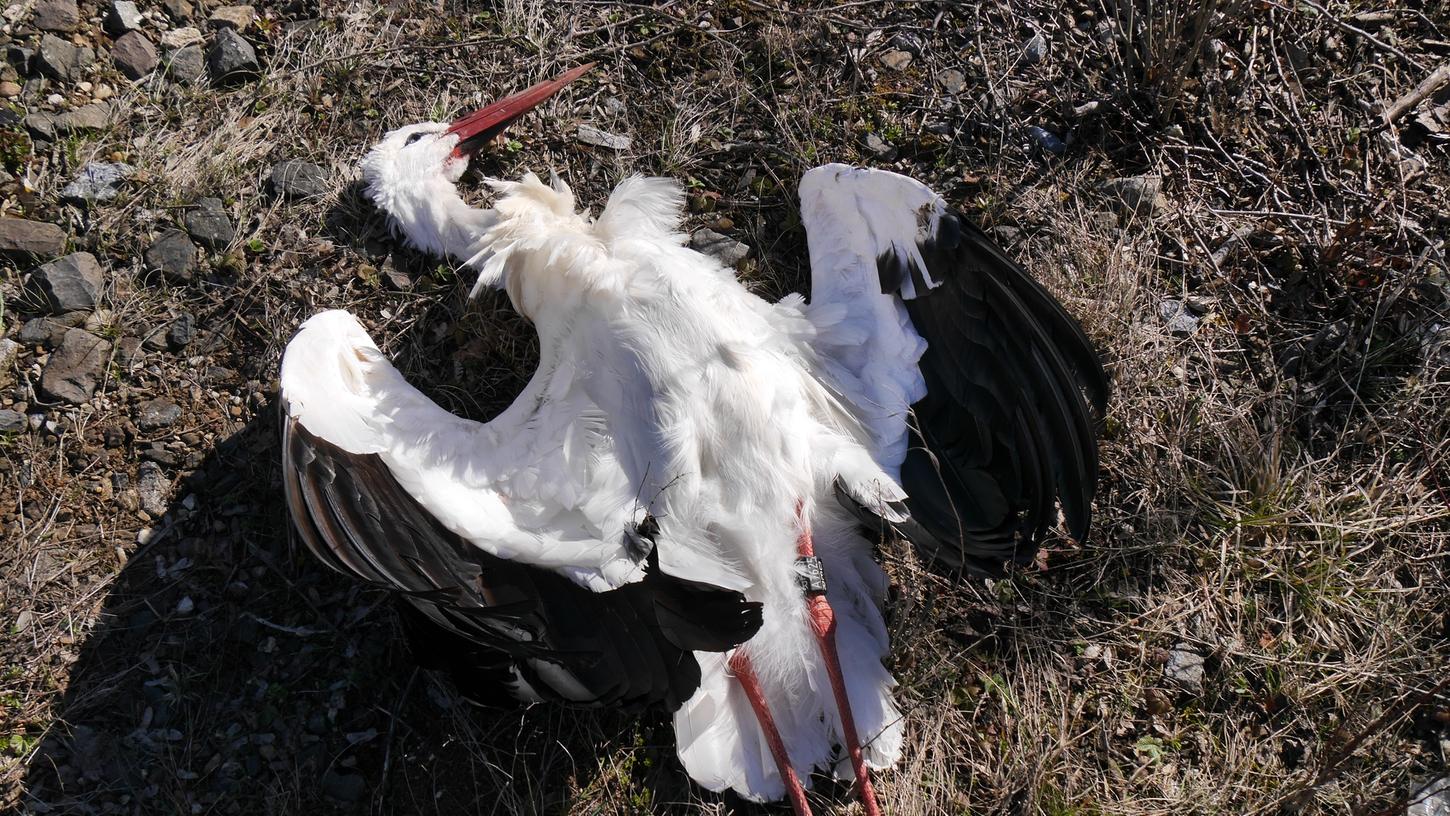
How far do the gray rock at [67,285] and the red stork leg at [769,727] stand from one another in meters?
2.31

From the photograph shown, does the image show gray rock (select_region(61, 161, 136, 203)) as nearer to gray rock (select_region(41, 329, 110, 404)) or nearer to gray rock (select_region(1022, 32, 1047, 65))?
gray rock (select_region(41, 329, 110, 404))

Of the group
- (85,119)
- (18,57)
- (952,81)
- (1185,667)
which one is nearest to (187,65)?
(85,119)

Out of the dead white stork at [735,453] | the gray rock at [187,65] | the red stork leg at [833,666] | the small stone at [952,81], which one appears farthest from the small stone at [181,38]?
the red stork leg at [833,666]

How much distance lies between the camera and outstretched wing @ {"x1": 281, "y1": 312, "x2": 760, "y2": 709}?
212 cm

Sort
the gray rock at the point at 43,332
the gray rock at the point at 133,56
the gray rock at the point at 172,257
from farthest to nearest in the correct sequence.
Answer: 1. the gray rock at the point at 133,56
2. the gray rock at the point at 172,257
3. the gray rock at the point at 43,332

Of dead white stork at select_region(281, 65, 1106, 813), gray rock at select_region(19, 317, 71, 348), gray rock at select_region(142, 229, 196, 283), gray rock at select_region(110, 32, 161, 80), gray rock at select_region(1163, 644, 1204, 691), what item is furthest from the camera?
gray rock at select_region(110, 32, 161, 80)

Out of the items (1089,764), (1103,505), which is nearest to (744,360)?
(1103,505)

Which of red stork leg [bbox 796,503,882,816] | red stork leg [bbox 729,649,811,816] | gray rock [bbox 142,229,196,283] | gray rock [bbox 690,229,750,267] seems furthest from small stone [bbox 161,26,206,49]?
red stork leg [bbox 729,649,811,816]

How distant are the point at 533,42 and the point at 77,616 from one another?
7.57ft

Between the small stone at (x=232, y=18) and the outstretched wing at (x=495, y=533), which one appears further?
the small stone at (x=232, y=18)

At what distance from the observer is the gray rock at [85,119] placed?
3.24 m

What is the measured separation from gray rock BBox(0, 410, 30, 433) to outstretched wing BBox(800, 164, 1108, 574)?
7.83 ft

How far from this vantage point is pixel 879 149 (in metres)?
3.36

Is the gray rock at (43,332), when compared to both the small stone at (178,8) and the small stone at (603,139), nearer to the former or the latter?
the small stone at (178,8)
